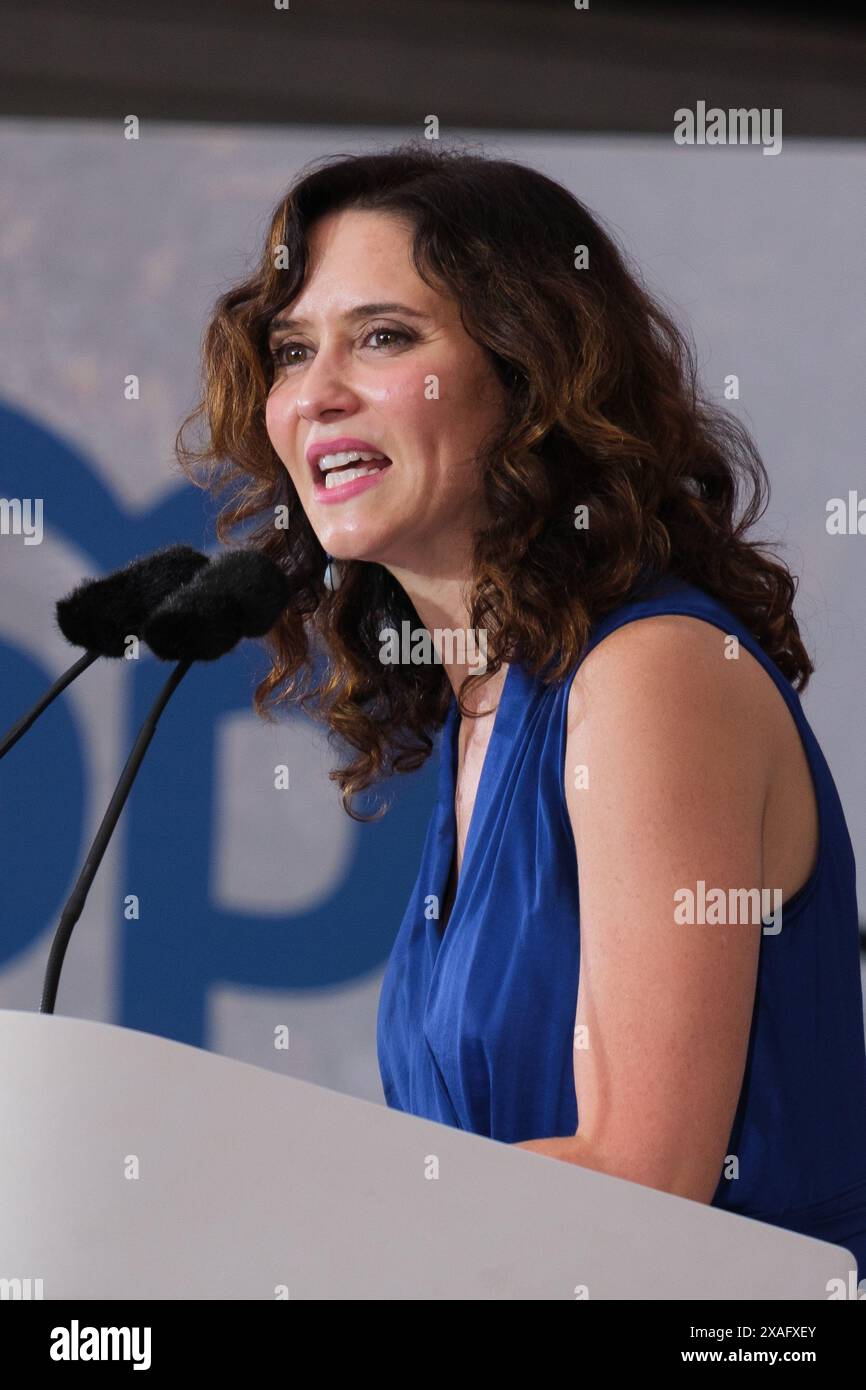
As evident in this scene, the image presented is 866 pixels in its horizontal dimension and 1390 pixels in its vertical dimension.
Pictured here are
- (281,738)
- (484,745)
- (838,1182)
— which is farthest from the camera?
(281,738)

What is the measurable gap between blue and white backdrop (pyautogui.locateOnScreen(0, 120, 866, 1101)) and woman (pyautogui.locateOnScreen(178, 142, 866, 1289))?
1139 mm

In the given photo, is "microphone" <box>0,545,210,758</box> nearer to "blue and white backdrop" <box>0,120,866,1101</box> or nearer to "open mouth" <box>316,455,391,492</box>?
"open mouth" <box>316,455,391,492</box>

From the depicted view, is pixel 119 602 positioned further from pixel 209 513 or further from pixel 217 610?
pixel 209 513

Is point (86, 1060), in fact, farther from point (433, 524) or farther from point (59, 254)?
point (59, 254)

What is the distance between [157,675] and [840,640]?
1252 millimetres

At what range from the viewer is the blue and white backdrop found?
8.88 feet

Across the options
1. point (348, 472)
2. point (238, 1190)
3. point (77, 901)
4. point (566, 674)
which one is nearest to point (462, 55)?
point (348, 472)

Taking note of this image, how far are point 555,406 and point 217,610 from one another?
435mm

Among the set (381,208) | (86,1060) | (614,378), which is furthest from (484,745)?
(86,1060)

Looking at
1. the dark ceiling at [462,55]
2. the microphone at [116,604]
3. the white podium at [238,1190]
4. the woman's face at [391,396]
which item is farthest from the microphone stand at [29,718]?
the dark ceiling at [462,55]

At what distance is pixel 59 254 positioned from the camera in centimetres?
279

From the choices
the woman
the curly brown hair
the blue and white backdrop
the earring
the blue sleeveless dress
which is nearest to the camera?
the woman

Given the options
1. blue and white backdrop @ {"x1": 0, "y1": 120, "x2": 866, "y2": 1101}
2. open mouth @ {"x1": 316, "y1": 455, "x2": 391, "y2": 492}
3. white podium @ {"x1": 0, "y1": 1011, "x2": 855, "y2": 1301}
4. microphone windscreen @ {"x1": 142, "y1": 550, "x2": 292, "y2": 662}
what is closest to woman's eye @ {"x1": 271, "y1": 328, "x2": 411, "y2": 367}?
open mouth @ {"x1": 316, "y1": 455, "x2": 391, "y2": 492}

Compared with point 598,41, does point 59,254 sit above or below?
below
